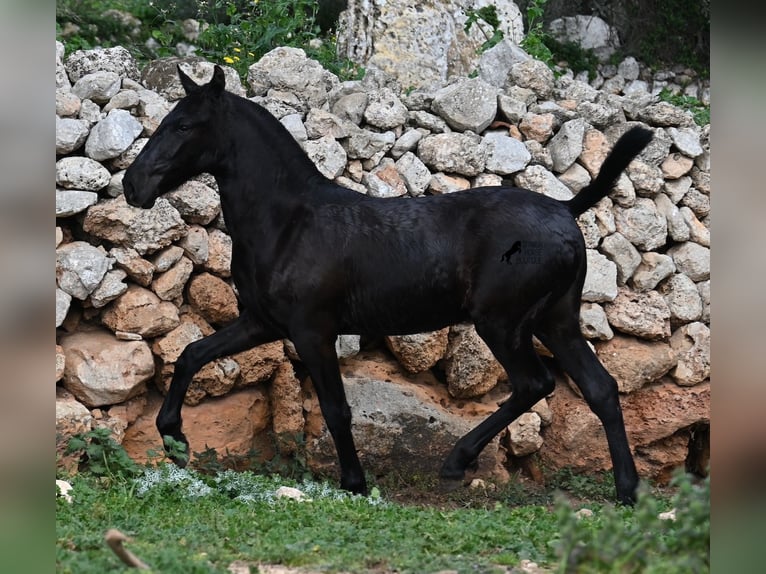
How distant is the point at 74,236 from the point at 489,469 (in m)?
3.06

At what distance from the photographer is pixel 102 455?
600cm

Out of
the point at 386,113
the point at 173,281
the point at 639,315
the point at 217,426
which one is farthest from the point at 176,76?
the point at 639,315

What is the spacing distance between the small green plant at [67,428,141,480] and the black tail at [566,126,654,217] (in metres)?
2.83

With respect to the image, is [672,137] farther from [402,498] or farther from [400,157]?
[402,498]

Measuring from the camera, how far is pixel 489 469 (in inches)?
277

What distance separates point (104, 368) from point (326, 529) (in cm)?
249

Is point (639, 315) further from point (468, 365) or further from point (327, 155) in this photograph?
point (327, 155)

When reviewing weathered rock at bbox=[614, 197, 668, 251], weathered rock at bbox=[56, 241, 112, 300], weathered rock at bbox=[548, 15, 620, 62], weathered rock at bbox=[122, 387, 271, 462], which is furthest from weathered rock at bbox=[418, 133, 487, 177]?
weathered rock at bbox=[548, 15, 620, 62]

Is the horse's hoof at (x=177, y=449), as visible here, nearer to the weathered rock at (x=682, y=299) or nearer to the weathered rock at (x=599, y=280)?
the weathered rock at (x=599, y=280)

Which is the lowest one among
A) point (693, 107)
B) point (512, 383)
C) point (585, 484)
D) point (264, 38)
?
point (585, 484)

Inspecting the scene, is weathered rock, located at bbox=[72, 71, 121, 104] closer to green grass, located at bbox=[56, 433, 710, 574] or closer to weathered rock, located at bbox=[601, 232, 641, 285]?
green grass, located at bbox=[56, 433, 710, 574]

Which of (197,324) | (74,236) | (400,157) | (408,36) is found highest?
(408,36)

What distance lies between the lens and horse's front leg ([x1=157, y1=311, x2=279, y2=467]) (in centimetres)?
598
